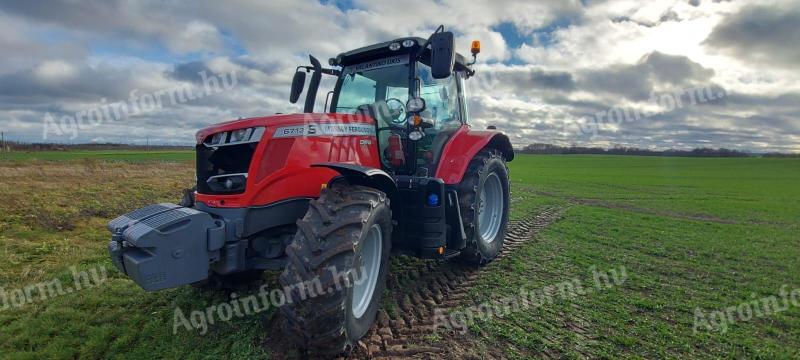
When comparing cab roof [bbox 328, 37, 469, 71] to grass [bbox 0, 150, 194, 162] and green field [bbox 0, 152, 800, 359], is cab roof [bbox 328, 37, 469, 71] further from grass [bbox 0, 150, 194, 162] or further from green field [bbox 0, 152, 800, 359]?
grass [bbox 0, 150, 194, 162]

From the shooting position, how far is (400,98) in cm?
458

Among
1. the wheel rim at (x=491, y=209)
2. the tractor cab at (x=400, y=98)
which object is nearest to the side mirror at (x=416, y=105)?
the tractor cab at (x=400, y=98)

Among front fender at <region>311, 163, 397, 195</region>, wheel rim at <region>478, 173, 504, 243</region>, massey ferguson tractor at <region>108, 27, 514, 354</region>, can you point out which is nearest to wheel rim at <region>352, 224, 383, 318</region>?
massey ferguson tractor at <region>108, 27, 514, 354</region>

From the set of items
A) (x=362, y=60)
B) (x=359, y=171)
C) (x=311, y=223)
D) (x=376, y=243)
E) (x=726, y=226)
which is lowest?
(x=726, y=226)

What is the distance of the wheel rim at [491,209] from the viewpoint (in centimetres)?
560

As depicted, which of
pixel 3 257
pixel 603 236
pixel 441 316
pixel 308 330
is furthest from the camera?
pixel 603 236

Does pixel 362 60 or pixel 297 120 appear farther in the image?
pixel 362 60

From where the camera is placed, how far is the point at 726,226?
9.27 m

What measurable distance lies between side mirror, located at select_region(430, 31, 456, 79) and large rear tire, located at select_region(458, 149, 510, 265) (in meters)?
1.38

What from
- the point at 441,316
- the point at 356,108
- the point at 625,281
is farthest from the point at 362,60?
the point at 625,281

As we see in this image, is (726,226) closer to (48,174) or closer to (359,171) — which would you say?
(359,171)

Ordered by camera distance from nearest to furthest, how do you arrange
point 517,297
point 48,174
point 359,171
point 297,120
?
point 359,171, point 297,120, point 517,297, point 48,174

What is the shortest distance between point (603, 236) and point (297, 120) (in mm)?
6162

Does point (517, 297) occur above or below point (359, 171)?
below
